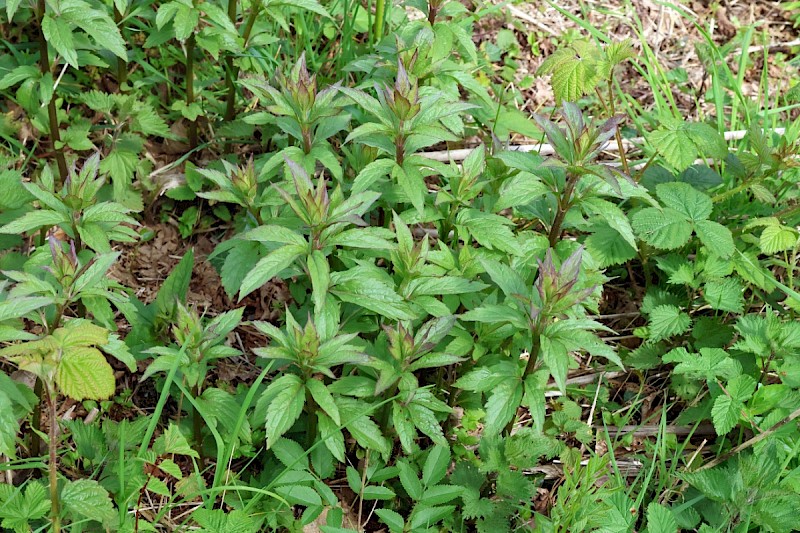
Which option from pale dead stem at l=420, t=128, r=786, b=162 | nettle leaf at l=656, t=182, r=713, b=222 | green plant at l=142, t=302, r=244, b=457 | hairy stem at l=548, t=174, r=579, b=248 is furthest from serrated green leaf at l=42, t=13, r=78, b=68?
nettle leaf at l=656, t=182, r=713, b=222

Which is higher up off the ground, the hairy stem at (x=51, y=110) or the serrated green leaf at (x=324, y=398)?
the hairy stem at (x=51, y=110)

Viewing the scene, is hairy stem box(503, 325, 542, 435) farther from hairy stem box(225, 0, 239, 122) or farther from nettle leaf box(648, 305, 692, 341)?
hairy stem box(225, 0, 239, 122)

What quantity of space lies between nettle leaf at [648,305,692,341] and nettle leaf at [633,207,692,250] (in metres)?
0.25

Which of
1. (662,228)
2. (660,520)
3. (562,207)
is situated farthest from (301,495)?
(662,228)

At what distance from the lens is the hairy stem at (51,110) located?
109 inches

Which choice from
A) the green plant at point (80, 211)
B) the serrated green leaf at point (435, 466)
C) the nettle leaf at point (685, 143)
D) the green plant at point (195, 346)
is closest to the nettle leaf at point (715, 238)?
the nettle leaf at point (685, 143)

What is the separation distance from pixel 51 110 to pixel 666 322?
2.53 meters

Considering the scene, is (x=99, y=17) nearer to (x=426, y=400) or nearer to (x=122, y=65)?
(x=122, y=65)

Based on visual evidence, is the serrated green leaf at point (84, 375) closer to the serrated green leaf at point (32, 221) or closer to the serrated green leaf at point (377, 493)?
the serrated green leaf at point (32, 221)

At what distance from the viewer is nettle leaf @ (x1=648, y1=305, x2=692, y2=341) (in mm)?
3008

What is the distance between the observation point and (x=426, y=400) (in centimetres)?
255

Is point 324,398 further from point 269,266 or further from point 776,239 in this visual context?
point 776,239

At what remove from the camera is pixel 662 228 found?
3.06m

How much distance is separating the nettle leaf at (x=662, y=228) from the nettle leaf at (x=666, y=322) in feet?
0.82
